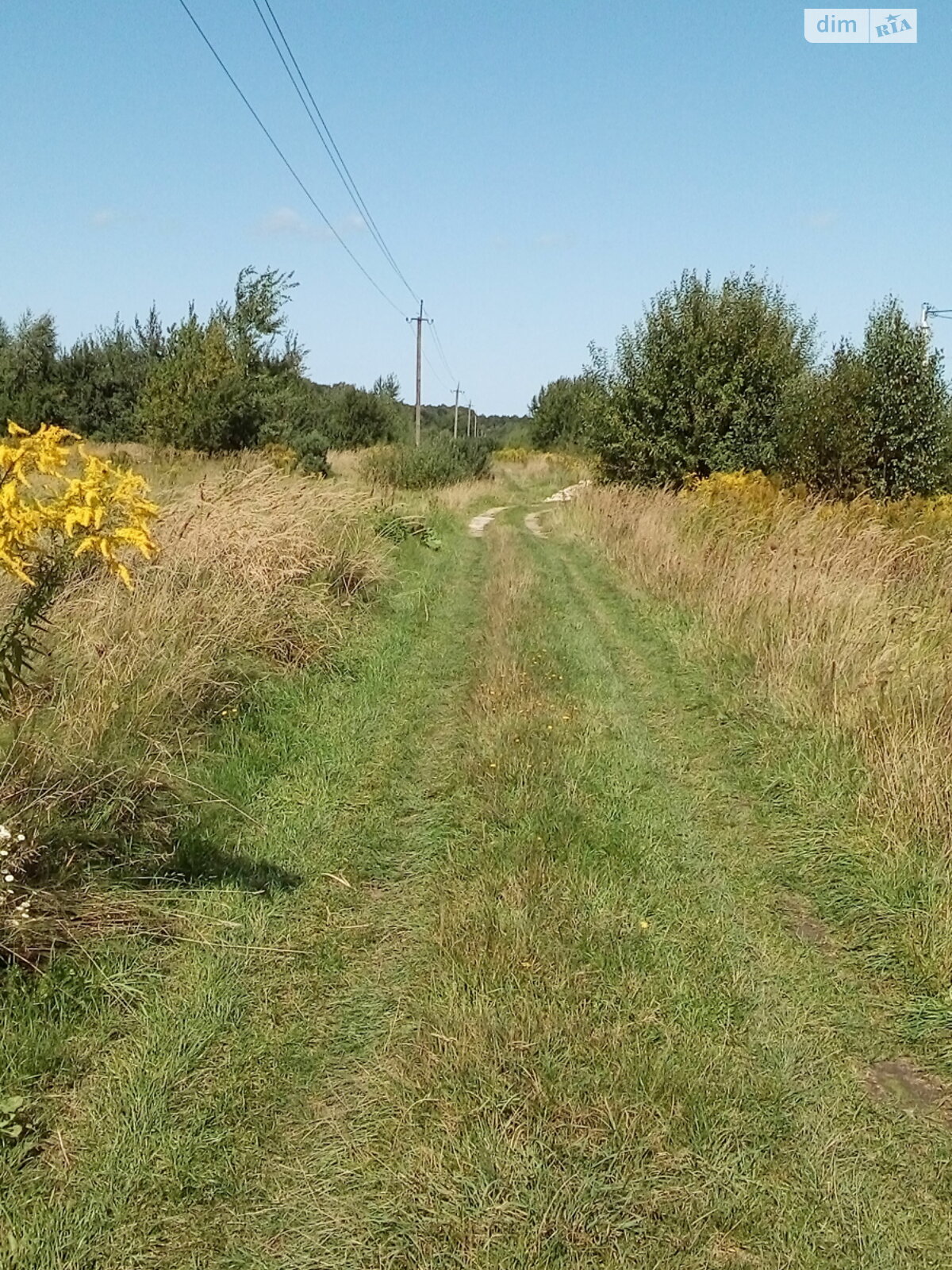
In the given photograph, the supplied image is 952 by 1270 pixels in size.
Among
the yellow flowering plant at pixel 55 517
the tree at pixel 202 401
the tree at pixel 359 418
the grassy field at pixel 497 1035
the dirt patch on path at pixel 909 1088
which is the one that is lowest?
the dirt patch on path at pixel 909 1088

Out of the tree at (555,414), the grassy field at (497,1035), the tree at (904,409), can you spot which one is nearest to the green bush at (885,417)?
the tree at (904,409)

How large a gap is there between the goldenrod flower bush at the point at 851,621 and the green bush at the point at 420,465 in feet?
43.8

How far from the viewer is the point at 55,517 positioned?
2.92m

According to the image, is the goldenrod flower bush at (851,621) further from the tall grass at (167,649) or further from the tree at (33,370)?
the tree at (33,370)

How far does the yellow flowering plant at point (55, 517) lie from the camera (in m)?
2.86

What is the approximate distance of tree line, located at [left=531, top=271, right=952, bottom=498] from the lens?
12062 mm

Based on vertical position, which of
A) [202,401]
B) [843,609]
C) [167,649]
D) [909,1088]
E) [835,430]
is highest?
[202,401]

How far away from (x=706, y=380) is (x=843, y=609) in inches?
374

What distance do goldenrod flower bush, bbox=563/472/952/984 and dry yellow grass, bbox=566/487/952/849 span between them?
0.02 m

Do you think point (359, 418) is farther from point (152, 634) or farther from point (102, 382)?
point (152, 634)

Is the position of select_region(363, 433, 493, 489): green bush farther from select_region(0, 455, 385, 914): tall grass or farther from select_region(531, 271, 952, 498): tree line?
select_region(0, 455, 385, 914): tall grass

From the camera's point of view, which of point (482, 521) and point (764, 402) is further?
point (482, 521)

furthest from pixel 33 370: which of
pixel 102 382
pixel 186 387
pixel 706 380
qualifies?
pixel 706 380

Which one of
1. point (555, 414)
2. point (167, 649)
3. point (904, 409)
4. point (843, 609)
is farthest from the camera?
point (555, 414)
